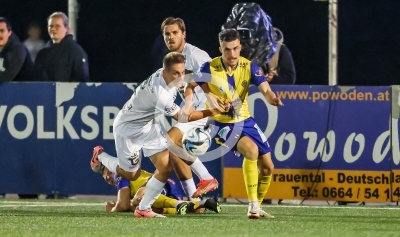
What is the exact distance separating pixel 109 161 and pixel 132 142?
692 mm

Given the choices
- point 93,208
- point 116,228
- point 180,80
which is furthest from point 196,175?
point 116,228

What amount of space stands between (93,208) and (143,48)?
4.73 metres

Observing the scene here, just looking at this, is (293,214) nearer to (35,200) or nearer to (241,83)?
(241,83)

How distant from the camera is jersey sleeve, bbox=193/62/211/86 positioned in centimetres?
1273

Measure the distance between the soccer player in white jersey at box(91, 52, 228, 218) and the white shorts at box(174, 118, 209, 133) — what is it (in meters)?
0.25

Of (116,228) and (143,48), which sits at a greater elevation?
(143,48)

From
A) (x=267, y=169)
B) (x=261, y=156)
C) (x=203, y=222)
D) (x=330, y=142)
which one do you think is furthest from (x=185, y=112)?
(x=330, y=142)

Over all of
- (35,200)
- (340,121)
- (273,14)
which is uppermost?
(273,14)

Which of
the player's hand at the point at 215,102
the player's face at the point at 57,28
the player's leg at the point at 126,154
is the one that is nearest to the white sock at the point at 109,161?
the player's leg at the point at 126,154

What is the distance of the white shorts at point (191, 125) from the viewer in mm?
13141

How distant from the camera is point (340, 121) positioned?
48.0 ft

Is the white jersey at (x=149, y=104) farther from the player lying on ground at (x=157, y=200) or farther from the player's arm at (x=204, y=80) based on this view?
the player lying on ground at (x=157, y=200)

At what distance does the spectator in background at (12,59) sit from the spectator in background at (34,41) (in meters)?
1.98

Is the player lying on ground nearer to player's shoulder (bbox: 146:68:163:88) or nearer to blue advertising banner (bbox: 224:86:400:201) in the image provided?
player's shoulder (bbox: 146:68:163:88)
